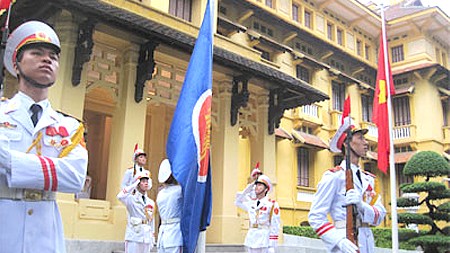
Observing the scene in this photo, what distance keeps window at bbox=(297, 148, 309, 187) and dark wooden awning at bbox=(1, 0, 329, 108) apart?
9339 millimetres

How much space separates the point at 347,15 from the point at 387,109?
50.5 feet

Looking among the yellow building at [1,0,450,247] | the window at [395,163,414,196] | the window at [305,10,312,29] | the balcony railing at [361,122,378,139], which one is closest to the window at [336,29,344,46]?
the yellow building at [1,0,450,247]

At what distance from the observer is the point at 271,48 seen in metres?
20.9

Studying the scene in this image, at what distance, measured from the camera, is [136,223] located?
8.19m

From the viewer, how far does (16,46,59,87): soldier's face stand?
2.76 meters

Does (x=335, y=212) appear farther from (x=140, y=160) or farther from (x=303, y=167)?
(x=303, y=167)

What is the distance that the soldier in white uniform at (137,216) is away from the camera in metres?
8.16

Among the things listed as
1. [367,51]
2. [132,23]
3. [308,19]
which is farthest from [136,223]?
[367,51]

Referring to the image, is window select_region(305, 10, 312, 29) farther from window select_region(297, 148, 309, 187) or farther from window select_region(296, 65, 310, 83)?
window select_region(297, 148, 309, 187)

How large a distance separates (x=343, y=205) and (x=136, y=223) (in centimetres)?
466

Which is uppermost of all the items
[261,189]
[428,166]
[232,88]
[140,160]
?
[232,88]

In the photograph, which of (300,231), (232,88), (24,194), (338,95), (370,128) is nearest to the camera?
(24,194)

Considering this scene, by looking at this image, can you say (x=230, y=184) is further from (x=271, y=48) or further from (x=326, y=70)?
(x=326, y=70)

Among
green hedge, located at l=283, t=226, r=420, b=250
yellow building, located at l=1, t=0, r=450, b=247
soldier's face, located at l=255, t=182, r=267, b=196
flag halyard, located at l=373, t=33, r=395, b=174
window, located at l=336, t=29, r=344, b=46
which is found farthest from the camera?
window, located at l=336, t=29, r=344, b=46
